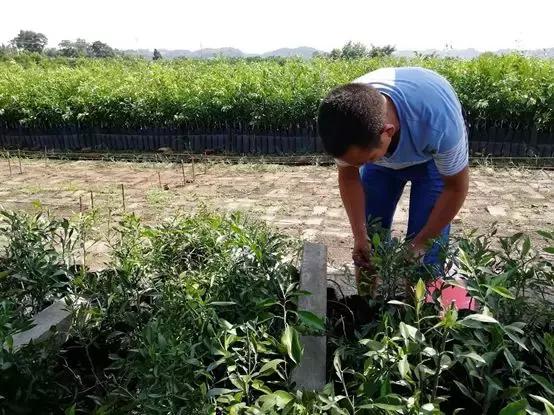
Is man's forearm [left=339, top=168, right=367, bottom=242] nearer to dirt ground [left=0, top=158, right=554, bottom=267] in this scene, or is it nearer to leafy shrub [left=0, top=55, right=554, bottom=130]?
dirt ground [left=0, top=158, right=554, bottom=267]

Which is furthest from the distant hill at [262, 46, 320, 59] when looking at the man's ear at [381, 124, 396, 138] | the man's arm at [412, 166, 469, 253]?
the man's ear at [381, 124, 396, 138]

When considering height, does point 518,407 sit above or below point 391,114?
below

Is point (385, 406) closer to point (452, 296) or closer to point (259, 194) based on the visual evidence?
point (452, 296)

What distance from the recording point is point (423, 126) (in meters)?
1.90

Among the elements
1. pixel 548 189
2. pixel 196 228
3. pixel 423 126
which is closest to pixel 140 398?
pixel 196 228

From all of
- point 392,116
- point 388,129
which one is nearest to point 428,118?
point 392,116

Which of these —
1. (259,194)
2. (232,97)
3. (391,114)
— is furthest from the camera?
(232,97)

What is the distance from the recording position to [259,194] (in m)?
5.48

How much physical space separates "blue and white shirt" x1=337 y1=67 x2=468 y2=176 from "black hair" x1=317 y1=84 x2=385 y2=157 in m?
0.27

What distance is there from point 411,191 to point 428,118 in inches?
21.3

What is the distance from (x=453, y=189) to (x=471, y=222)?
103 inches

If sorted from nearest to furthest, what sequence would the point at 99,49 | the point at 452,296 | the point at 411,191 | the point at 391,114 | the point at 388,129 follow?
the point at 452,296 → the point at 388,129 → the point at 391,114 → the point at 411,191 → the point at 99,49

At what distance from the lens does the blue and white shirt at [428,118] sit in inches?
74.7

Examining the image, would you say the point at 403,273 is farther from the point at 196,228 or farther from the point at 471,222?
the point at 471,222
